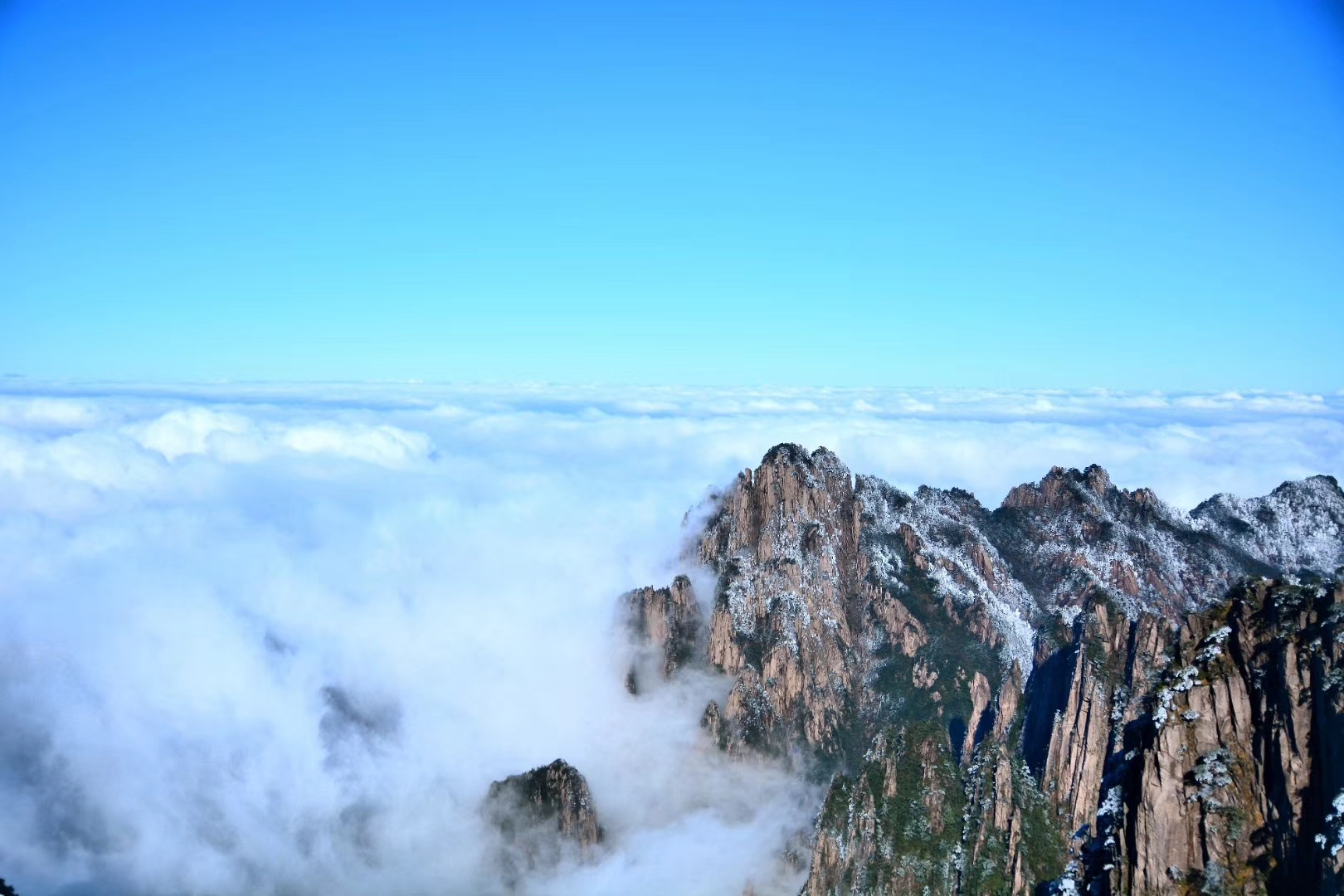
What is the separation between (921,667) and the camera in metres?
171

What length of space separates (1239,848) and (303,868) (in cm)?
14847

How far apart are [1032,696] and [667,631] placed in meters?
86.7

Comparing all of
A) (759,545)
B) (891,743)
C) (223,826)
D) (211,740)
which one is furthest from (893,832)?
(211,740)

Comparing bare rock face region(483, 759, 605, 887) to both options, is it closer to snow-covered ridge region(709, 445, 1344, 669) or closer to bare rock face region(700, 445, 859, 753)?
bare rock face region(700, 445, 859, 753)

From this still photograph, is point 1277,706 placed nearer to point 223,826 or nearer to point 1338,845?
point 1338,845

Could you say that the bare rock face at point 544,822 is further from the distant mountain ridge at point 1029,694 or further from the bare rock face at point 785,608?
the bare rock face at point 785,608

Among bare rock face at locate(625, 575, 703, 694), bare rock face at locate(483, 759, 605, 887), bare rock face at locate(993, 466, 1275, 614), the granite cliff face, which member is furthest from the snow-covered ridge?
bare rock face at locate(483, 759, 605, 887)

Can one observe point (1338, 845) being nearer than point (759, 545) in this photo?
Yes

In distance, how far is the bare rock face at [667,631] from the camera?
18362 centimetres

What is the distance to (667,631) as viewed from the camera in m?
186

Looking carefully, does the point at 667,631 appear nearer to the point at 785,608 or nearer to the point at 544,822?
the point at 785,608

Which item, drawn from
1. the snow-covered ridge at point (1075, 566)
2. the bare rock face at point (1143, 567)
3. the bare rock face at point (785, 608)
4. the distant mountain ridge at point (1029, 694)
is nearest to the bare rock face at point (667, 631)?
the distant mountain ridge at point (1029, 694)

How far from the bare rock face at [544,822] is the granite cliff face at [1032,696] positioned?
3271 cm

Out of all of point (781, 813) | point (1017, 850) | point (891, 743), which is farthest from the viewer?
point (781, 813)
